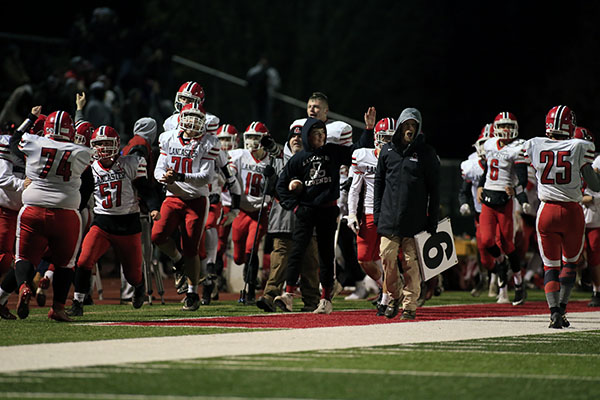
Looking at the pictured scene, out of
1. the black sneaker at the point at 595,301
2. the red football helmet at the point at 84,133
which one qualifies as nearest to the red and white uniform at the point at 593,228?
the black sneaker at the point at 595,301

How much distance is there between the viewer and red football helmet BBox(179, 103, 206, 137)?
13.0 meters

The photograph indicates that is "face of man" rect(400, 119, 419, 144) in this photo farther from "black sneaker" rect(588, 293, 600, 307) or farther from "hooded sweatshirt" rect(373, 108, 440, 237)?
"black sneaker" rect(588, 293, 600, 307)

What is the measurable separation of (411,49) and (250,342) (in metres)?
39.5

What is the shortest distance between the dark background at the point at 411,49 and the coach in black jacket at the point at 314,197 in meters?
18.4

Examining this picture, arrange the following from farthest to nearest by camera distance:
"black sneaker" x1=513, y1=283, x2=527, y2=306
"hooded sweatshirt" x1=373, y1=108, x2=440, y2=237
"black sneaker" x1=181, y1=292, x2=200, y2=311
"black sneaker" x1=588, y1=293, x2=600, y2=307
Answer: "black sneaker" x1=513, y1=283, x2=527, y2=306, "black sneaker" x1=588, y1=293, x2=600, y2=307, "black sneaker" x1=181, y1=292, x2=200, y2=311, "hooded sweatshirt" x1=373, y1=108, x2=440, y2=237

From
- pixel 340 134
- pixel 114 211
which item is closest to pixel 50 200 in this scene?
pixel 114 211

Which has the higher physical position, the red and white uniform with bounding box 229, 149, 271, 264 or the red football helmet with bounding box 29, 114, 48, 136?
the red football helmet with bounding box 29, 114, 48, 136

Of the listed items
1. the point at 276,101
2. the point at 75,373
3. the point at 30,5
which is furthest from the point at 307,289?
the point at 30,5

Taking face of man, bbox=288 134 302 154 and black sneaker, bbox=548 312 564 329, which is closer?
black sneaker, bbox=548 312 564 329

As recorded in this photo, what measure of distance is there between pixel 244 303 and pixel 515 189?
3.81 meters

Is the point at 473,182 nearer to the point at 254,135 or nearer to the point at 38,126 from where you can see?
the point at 254,135

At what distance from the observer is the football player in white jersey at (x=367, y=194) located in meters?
13.6

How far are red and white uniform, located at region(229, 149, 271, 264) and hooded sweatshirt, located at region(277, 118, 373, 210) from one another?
2.46 m

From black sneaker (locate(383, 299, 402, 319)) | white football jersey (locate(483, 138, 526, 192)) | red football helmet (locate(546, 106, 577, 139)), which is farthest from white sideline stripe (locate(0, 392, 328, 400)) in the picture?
white football jersey (locate(483, 138, 526, 192))
